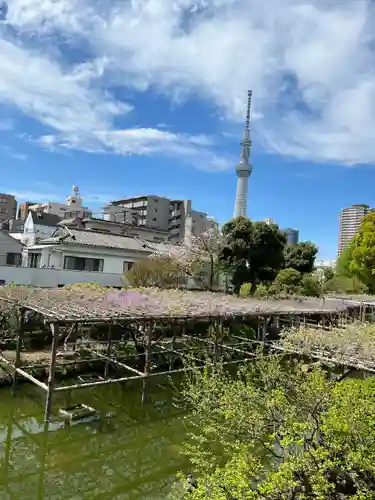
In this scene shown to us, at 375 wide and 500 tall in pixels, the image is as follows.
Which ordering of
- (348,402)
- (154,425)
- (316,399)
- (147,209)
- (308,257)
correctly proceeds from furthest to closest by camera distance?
(147,209), (308,257), (154,425), (316,399), (348,402)

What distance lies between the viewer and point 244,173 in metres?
75.8

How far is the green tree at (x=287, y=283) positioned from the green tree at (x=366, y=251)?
4.88 meters

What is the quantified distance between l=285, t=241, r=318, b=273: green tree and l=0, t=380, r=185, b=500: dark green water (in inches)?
772

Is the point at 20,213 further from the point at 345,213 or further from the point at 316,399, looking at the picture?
the point at 316,399

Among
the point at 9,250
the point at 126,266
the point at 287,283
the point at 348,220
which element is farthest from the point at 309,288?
the point at 348,220

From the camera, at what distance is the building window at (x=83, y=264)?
2573cm

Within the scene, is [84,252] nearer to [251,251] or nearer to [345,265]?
[251,251]

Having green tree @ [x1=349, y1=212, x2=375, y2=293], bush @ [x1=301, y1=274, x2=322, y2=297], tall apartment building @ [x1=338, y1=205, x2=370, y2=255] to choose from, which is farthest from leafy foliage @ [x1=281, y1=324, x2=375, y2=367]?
tall apartment building @ [x1=338, y1=205, x2=370, y2=255]

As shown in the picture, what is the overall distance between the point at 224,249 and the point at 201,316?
13.3 metres

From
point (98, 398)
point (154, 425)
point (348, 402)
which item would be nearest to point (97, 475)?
point (154, 425)

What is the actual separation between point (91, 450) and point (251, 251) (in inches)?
720

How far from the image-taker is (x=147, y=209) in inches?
2149

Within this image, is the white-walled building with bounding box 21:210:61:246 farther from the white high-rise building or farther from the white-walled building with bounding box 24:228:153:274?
the white high-rise building

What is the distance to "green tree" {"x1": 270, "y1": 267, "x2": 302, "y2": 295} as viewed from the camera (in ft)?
76.3
